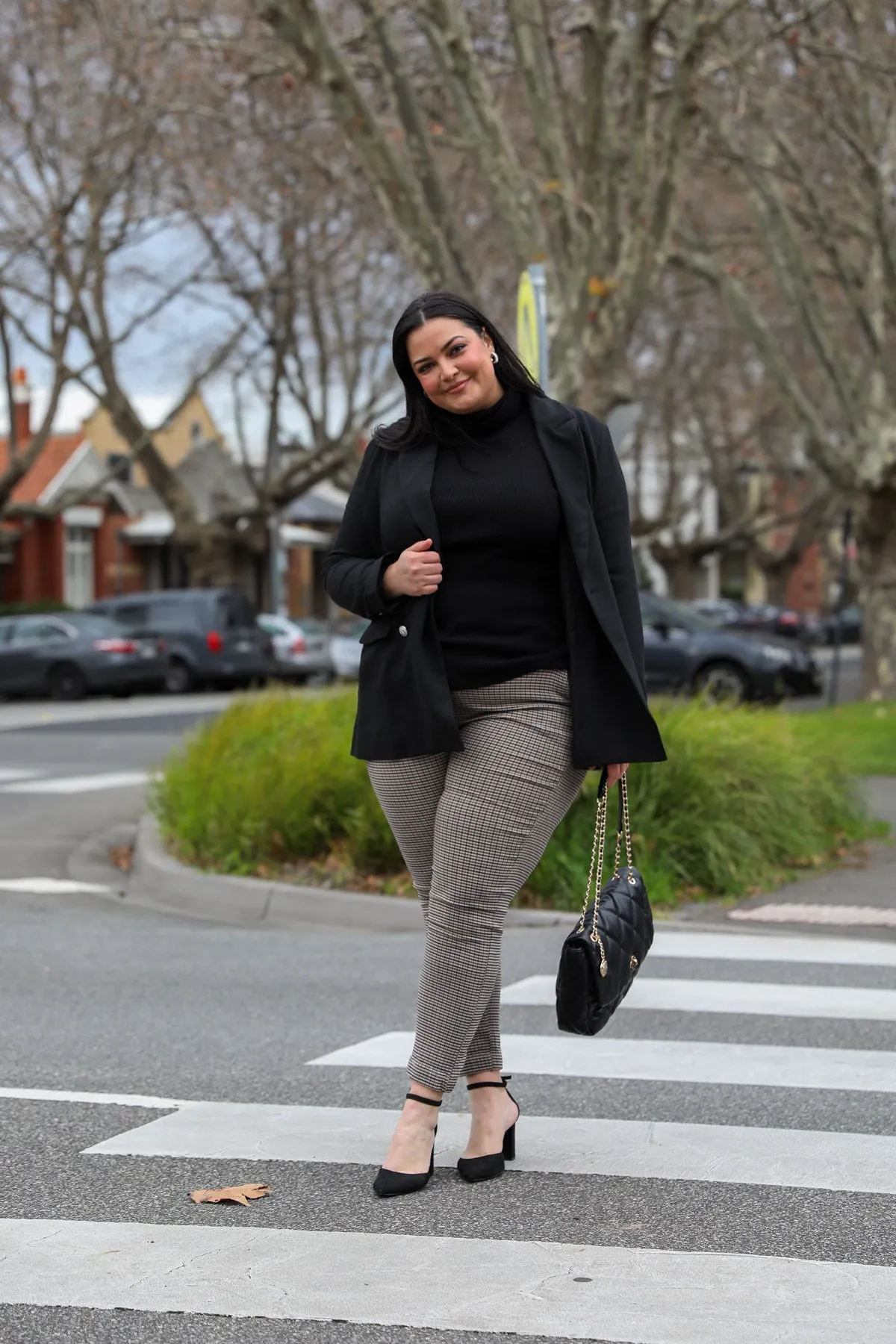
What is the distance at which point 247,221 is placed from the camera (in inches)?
1252

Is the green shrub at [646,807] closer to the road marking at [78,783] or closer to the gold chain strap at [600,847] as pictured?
the gold chain strap at [600,847]

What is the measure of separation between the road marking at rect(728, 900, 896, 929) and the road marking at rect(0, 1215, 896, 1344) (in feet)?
15.8

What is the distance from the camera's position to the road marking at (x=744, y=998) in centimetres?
665

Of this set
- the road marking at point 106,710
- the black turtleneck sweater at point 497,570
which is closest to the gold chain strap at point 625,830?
the black turtleneck sweater at point 497,570

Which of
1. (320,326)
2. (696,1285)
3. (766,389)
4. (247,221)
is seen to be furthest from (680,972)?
(766,389)

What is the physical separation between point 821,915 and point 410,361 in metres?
4.99

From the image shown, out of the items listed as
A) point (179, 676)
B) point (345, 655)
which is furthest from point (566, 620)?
point (345, 655)

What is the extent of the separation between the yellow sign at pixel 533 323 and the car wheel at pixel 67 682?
2235cm

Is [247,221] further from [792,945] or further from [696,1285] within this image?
[696,1285]

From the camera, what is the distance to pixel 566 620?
14.4 feet

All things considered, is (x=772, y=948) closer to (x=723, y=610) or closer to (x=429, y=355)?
(x=429, y=355)

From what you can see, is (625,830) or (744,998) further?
(744,998)

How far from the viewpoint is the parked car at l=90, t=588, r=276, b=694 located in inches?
1307

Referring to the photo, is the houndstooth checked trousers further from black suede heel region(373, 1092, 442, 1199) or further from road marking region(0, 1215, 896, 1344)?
road marking region(0, 1215, 896, 1344)
